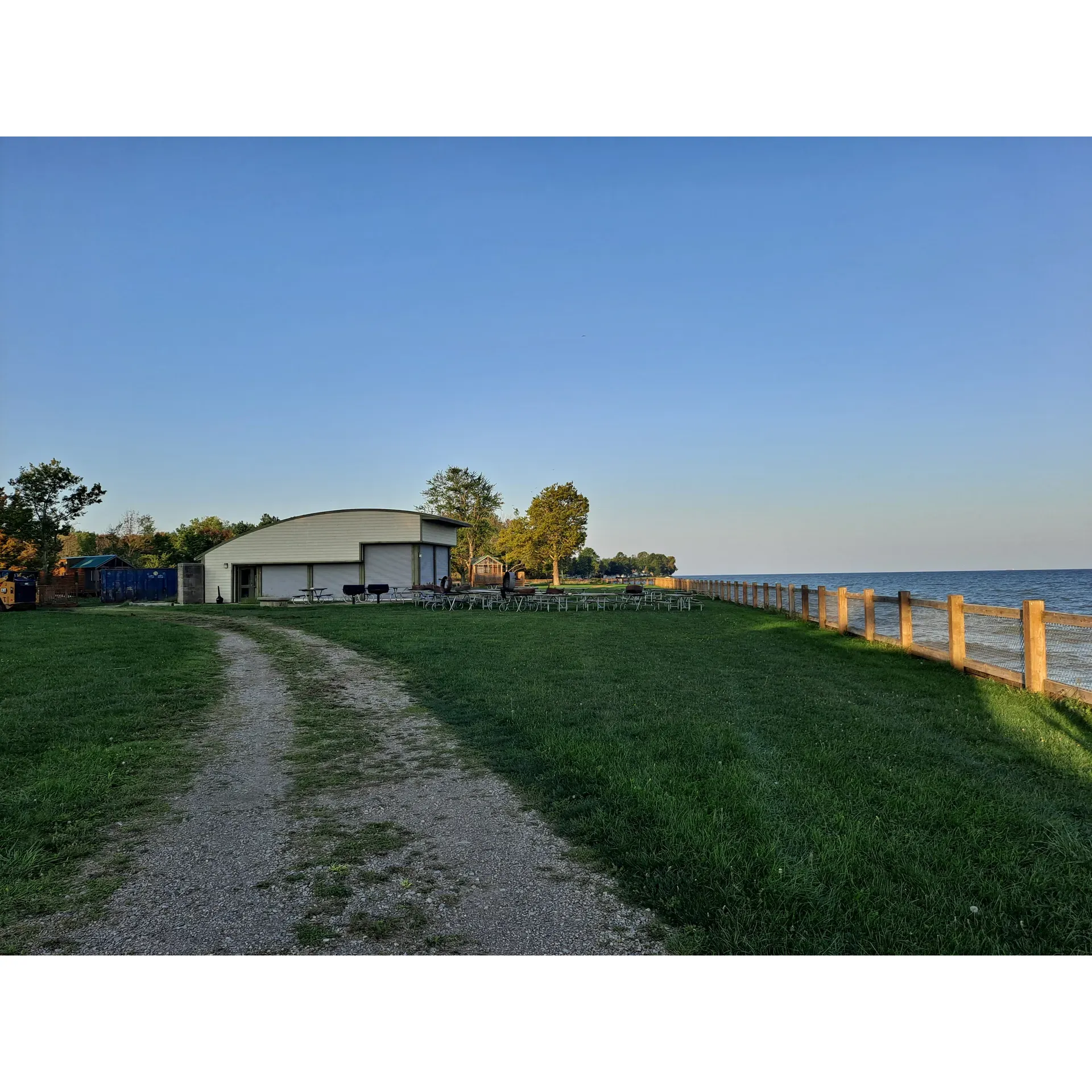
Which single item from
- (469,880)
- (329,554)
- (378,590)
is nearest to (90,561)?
(329,554)

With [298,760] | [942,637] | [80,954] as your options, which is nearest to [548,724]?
[298,760]

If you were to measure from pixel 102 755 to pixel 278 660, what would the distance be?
5.72 metres

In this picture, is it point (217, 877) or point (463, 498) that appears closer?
point (217, 877)

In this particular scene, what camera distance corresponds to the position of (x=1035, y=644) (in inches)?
311

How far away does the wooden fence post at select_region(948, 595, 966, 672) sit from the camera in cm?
968

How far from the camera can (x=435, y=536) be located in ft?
116

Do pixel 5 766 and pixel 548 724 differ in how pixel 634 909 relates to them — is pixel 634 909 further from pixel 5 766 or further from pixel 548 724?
pixel 5 766

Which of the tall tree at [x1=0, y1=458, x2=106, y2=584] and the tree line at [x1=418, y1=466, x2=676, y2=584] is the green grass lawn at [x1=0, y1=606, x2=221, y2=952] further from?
the tree line at [x1=418, y1=466, x2=676, y2=584]

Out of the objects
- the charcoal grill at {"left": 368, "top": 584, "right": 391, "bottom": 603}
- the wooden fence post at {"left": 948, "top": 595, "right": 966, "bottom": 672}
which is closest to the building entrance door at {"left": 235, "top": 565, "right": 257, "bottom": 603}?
the charcoal grill at {"left": 368, "top": 584, "right": 391, "bottom": 603}

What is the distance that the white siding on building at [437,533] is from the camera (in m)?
33.7

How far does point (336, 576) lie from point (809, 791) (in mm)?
31475

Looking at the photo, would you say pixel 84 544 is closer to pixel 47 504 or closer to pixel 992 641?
pixel 47 504

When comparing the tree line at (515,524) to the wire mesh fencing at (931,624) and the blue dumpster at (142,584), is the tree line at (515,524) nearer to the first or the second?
the blue dumpster at (142,584)

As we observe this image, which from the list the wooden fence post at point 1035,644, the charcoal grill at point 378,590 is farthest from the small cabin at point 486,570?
the wooden fence post at point 1035,644
